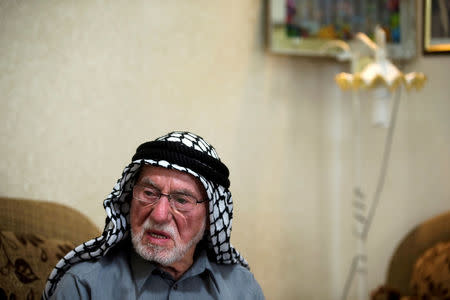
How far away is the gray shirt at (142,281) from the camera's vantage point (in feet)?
5.77

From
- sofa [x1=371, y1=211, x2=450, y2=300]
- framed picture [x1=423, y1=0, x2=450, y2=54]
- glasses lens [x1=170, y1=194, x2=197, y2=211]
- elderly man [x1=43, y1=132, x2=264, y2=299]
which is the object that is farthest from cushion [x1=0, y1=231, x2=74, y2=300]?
framed picture [x1=423, y1=0, x2=450, y2=54]

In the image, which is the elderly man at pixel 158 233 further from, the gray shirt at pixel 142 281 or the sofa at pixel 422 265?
the sofa at pixel 422 265

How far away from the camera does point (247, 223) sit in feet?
10.8

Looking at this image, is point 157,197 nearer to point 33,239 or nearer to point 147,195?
point 147,195

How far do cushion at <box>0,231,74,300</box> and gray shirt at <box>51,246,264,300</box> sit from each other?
361 millimetres

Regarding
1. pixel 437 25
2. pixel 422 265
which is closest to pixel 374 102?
pixel 437 25

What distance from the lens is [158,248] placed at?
182 centimetres

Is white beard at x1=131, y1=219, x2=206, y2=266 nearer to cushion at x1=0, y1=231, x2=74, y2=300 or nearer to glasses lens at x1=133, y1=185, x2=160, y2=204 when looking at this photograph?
glasses lens at x1=133, y1=185, x2=160, y2=204

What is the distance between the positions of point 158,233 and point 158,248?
0.05 m

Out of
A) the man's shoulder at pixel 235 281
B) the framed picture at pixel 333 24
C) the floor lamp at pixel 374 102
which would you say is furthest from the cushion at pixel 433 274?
the man's shoulder at pixel 235 281

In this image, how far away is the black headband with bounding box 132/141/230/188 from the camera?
5.99 ft

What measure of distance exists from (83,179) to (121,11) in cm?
89

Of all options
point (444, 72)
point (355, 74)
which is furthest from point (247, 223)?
point (444, 72)

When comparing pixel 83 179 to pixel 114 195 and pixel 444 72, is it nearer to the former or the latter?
pixel 114 195
